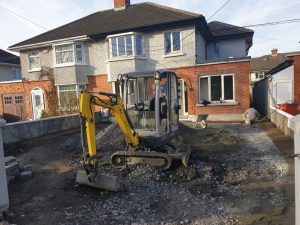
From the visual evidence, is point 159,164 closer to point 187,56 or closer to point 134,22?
point 187,56

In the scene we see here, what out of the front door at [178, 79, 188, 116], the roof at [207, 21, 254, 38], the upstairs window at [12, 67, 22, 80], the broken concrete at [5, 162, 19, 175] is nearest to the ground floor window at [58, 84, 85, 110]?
the front door at [178, 79, 188, 116]

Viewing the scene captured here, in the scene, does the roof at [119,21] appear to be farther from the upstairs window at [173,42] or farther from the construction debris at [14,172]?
the construction debris at [14,172]

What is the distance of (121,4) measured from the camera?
22500mm

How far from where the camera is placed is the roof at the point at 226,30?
70.7 feet

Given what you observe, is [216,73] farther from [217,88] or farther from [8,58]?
[8,58]

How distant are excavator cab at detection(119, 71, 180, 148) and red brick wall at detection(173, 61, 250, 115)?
27.8 feet

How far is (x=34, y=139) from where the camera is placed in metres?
12.3

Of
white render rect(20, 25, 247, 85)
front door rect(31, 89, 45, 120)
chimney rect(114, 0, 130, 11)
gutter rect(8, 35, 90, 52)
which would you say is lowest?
front door rect(31, 89, 45, 120)

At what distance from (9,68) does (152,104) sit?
2786 centimetres

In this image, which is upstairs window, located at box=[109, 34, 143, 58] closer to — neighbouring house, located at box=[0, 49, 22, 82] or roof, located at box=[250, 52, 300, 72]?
neighbouring house, located at box=[0, 49, 22, 82]

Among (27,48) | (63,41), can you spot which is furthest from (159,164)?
(27,48)

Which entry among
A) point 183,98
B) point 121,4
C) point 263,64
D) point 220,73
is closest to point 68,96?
point 183,98

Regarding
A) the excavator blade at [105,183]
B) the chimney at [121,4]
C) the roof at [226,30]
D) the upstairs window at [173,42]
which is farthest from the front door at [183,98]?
the excavator blade at [105,183]

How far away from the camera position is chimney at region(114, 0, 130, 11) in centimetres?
2234
